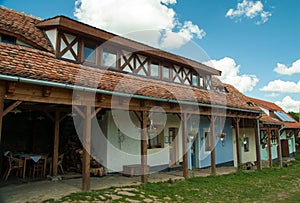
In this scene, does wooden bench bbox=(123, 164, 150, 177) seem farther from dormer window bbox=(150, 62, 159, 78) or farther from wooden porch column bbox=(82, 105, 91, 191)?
dormer window bbox=(150, 62, 159, 78)

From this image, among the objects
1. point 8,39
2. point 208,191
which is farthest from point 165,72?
point 8,39

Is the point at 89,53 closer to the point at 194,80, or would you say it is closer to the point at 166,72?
the point at 166,72

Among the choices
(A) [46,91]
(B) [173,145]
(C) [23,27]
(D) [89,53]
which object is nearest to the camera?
(A) [46,91]

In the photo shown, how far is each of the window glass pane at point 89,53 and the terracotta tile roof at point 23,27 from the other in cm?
112

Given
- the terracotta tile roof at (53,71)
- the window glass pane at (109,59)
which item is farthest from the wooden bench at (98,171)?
the window glass pane at (109,59)

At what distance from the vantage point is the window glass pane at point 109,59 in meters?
8.82

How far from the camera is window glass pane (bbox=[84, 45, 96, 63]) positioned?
8.36m

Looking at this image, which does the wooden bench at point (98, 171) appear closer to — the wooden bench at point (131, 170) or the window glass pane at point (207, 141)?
the wooden bench at point (131, 170)

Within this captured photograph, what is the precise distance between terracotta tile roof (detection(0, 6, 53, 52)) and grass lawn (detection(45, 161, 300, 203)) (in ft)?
14.5

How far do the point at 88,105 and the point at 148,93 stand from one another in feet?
6.31

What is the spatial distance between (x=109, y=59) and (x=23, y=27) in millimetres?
2787

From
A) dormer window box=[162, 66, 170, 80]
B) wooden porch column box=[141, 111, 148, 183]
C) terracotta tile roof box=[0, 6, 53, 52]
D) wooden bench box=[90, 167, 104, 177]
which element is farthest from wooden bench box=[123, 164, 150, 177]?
terracotta tile roof box=[0, 6, 53, 52]

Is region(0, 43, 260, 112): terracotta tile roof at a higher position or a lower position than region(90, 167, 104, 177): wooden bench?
higher

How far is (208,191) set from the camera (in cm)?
723
